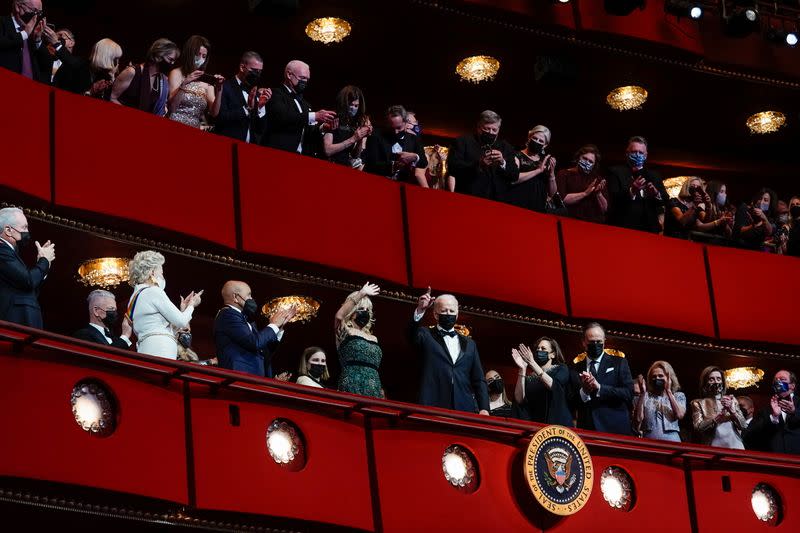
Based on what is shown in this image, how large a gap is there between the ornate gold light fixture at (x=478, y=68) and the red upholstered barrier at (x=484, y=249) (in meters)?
2.00

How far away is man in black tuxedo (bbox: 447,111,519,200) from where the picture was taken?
38.8ft

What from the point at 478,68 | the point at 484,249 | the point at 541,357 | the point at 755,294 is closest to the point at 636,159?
the point at 484,249

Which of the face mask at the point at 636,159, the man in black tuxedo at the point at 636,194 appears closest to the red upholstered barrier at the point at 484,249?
the man in black tuxedo at the point at 636,194

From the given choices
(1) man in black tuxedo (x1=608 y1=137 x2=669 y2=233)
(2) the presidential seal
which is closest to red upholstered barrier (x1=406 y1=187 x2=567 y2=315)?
(1) man in black tuxedo (x1=608 y1=137 x2=669 y2=233)

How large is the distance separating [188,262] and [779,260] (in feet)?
18.2

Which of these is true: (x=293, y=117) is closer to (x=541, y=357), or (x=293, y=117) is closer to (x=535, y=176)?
(x=535, y=176)

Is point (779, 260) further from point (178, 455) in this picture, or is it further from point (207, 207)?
point (178, 455)

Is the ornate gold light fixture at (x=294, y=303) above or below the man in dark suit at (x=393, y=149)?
below

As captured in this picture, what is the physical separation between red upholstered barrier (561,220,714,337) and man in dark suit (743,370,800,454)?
1579 millimetres

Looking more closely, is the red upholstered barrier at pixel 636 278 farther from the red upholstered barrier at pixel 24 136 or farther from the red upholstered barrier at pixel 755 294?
the red upholstered barrier at pixel 24 136

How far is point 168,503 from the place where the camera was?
876cm

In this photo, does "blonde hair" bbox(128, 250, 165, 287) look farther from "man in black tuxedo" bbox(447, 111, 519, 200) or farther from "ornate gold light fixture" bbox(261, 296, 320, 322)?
"man in black tuxedo" bbox(447, 111, 519, 200)

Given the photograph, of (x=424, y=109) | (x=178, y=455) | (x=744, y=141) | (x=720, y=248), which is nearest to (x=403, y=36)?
(x=424, y=109)

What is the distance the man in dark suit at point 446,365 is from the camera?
402 inches
